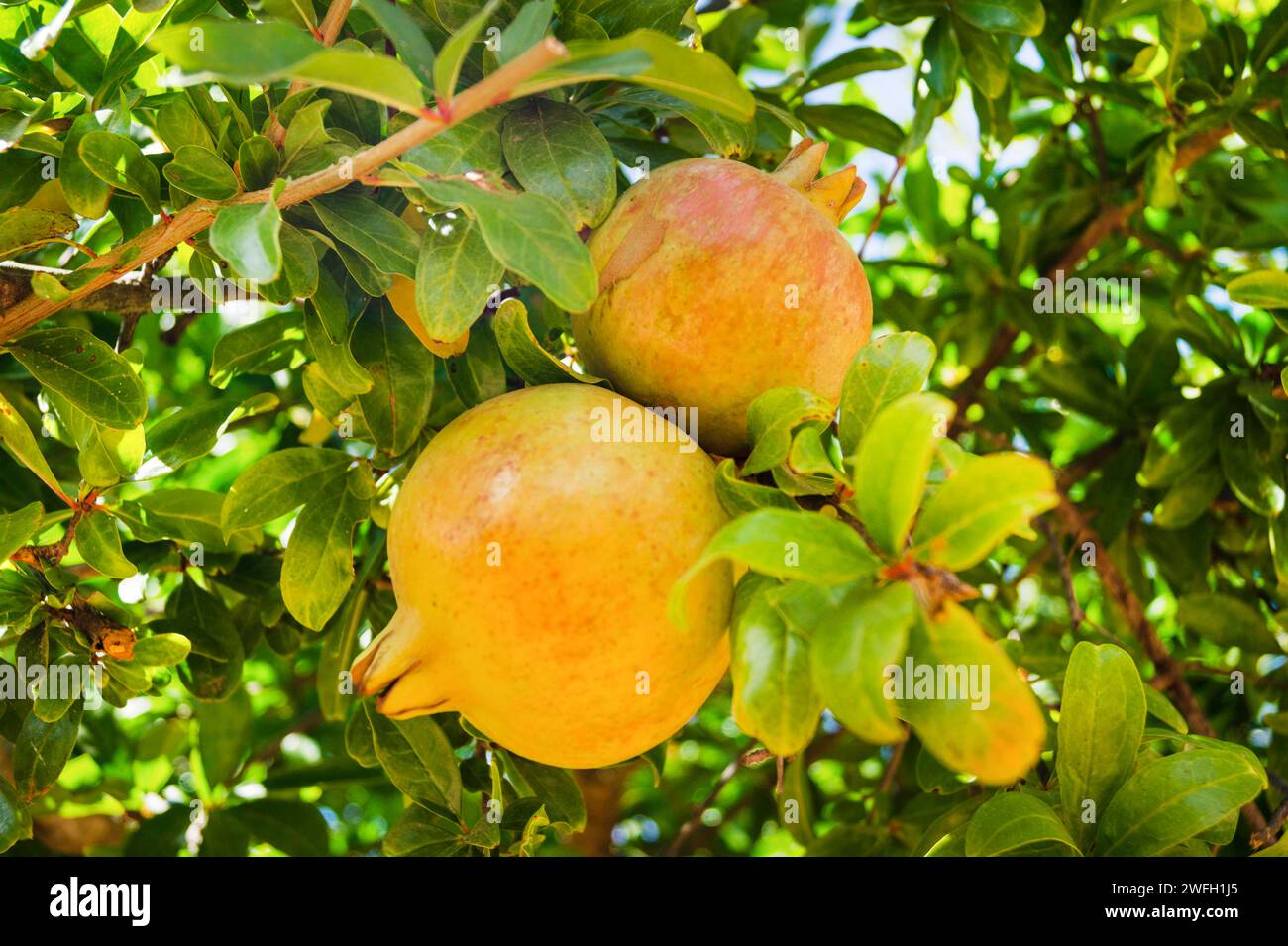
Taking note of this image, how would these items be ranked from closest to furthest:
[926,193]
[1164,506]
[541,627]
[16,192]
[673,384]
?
[541,627]
[673,384]
[16,192]
[1164,506]
[926,193]

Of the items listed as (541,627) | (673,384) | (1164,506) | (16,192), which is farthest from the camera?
(1164,506)

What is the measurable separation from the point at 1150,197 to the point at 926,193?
76cm

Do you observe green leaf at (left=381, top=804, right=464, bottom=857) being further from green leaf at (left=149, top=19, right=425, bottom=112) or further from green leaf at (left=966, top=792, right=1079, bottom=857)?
green leaf at (left=149, top=19, right=425, bottom=112)

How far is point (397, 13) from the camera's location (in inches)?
39.6

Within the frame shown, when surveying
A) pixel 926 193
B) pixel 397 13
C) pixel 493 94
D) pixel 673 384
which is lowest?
pixel 673 384

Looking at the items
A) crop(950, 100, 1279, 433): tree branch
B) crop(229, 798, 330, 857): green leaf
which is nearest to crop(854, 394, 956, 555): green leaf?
crop(950, 100, 1279, 433): tree branch

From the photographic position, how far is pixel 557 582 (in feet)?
3.36

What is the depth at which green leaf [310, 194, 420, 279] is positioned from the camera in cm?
121

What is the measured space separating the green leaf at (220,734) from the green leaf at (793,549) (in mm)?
1782

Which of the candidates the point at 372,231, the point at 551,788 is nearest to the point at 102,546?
the point at 372,231

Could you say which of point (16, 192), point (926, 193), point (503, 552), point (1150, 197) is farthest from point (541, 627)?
point (926, 193)

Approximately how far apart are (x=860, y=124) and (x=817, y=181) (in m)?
0.86

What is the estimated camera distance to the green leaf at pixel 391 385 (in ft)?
4.69
